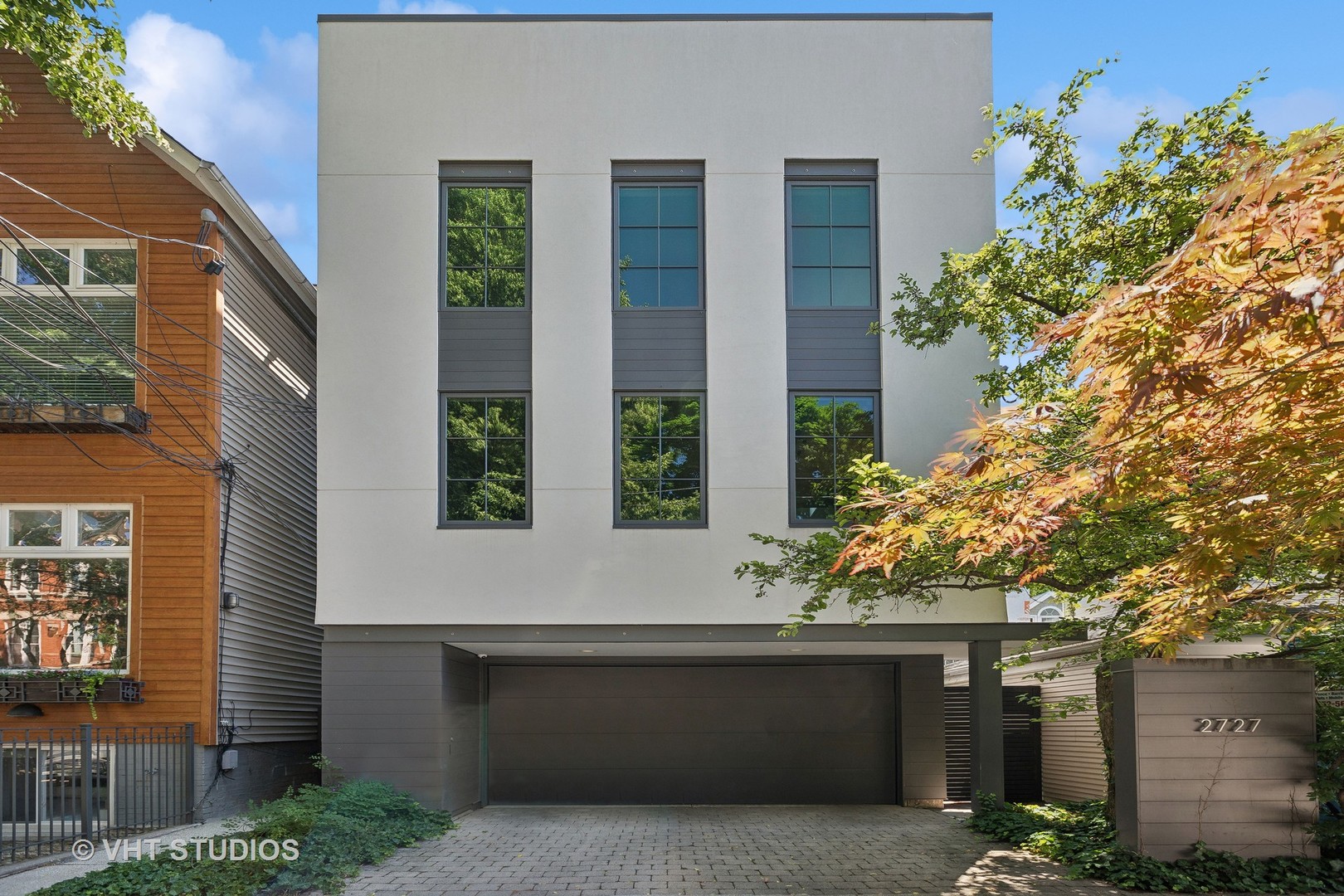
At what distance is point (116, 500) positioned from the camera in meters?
13.0

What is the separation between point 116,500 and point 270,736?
390cm

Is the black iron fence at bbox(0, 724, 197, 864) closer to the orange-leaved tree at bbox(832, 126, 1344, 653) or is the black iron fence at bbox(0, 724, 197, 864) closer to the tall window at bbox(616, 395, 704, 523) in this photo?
the tall window at bbox(616, 395, 704, 523)

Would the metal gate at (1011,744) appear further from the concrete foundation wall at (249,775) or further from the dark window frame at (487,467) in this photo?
the concrete foundation wall at (249,775)

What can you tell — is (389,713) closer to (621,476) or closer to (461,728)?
(461,728)

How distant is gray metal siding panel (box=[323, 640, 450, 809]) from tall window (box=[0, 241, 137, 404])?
4174 millimetres

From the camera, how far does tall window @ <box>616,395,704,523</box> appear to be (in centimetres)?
1295

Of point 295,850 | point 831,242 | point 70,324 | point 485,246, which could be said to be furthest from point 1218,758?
point 70,324

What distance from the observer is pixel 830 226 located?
13.5 metres

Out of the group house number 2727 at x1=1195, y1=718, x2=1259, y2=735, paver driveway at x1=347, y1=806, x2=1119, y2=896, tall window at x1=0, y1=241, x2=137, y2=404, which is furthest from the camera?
tall window at x1=0, y1=241, x2=137, y2=404

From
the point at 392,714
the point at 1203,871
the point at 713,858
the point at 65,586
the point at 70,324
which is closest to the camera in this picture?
the point at 1203,871

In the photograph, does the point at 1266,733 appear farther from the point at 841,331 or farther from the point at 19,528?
the point at 19,528

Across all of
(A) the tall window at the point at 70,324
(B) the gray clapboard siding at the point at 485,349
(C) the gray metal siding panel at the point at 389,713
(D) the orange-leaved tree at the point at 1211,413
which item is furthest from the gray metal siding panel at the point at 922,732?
(A) the tall window at the point at 70,324

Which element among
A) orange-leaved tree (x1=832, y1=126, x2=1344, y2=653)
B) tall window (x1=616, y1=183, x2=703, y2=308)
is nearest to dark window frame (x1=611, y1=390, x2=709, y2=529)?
tall window (x1=616, y1=183, x2=703, y2=308)

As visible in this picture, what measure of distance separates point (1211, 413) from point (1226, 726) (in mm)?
5219
